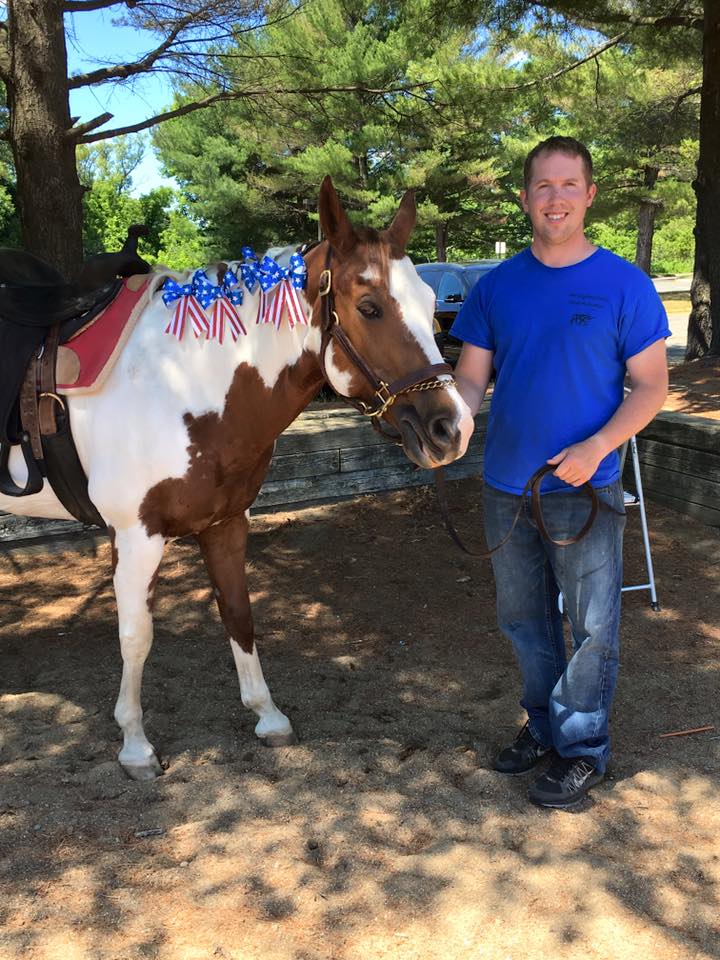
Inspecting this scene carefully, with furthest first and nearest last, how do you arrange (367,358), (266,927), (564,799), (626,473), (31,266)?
(626,473)
(31,266)
(564,799)
(367,358)
(266,927)

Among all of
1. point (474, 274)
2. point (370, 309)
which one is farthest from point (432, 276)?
point (370, 309)

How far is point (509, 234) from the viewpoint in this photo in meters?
33.7

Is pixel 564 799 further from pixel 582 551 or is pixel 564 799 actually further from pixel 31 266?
pixel 31 266

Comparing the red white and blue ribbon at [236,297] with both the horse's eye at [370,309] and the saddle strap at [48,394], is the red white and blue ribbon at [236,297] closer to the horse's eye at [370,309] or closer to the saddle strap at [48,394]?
the horse's eye at [370,309]

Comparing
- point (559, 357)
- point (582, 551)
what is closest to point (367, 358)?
point (559, 357)

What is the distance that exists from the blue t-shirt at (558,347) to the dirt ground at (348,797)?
3.78 feet

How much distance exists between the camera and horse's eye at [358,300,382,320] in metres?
2.53

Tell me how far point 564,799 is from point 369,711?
103 cm

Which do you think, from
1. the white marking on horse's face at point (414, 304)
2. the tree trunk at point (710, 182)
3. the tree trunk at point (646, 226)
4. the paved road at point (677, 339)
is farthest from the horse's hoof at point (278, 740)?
the tree trunk at point (646, 226)

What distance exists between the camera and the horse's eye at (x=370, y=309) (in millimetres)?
2525

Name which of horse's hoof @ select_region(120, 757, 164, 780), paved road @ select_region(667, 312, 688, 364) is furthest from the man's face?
paved road @ select_region(667, 312, 688, 364)

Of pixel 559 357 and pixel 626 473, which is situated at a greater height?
pixel 559 357

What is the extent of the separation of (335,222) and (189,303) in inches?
27.2

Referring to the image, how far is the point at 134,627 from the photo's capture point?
307 cm
